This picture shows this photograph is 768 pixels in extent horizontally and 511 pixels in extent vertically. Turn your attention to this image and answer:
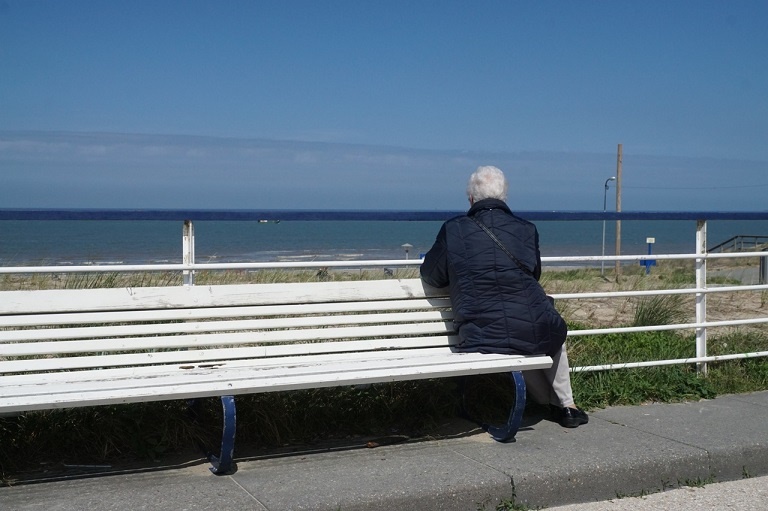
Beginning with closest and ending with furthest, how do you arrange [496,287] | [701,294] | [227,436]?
[227,436], [496,287], [701,294]

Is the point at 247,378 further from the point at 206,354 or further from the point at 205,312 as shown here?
the point at 205,312

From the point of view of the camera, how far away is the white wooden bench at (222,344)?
3912 millimetres

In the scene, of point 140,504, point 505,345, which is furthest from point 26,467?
point 505,345

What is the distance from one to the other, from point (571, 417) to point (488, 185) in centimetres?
136

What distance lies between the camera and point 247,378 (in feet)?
13.2

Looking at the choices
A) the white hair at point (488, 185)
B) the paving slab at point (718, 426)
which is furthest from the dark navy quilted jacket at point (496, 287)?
the paving slab at point (718, 426)

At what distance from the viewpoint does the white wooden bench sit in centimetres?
391

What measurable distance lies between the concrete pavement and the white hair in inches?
50.6

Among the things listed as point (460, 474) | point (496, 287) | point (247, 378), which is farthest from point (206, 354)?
point (496, 287)

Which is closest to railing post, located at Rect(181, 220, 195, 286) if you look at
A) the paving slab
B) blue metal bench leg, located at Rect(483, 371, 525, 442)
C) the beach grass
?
the beach grass

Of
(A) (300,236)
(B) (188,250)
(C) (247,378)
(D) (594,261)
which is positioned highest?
(B) (188,250)

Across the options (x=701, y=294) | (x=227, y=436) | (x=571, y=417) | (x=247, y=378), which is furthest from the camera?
(x=701, y=294)

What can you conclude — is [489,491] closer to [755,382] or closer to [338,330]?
[338,330]

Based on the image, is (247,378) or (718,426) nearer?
(247,378)
